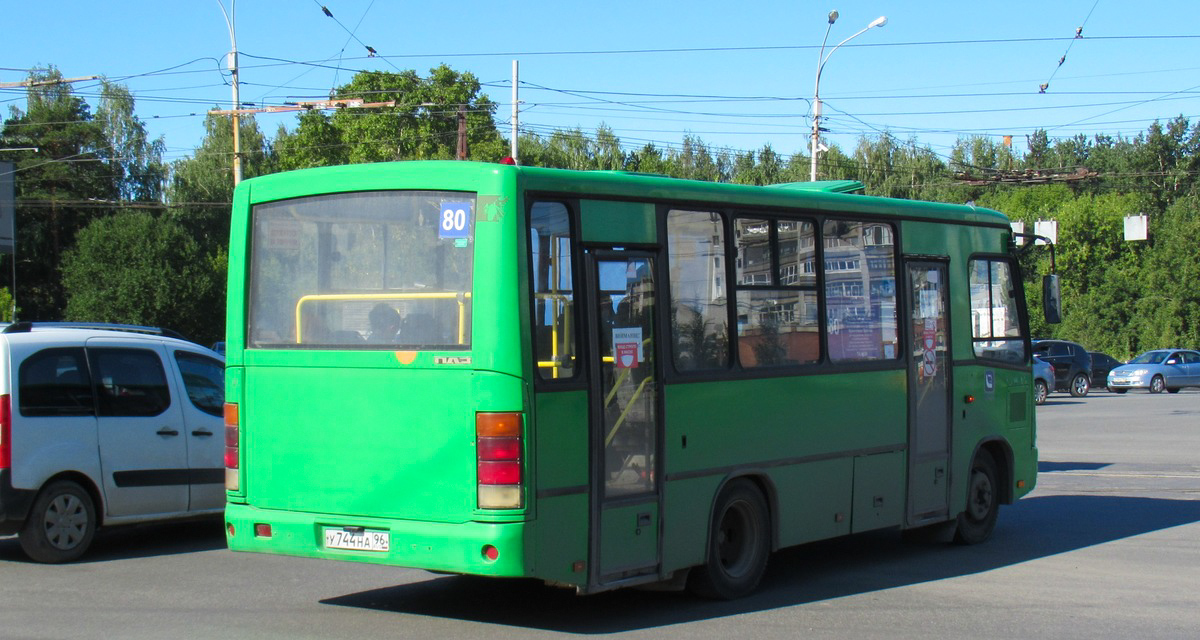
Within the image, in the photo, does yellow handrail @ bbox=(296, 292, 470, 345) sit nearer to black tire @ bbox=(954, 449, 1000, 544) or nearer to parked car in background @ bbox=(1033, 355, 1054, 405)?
black tire @ bbox=(954, 449, 1000, 544)

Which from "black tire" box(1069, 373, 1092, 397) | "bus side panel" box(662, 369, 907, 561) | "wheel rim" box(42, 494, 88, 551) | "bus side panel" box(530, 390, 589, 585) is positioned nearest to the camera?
"bus side panel" box(530, 390, 589, 585)

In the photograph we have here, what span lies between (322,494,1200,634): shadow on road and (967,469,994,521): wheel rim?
29 centimetres

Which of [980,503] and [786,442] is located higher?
[786,442]

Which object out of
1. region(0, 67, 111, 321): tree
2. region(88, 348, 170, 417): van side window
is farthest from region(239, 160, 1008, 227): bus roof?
region(0, 67, 111, 321): tree

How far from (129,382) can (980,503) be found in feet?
24.5

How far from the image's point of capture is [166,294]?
6366 centimetres

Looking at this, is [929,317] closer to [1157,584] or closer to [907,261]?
[907,261]

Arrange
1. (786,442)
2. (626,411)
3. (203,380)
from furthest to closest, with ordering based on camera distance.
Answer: (203,380) < (786,442) < (626,411)

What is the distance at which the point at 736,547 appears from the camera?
8656 millimetres

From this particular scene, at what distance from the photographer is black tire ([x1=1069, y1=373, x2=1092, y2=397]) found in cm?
3894

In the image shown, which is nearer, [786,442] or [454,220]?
[454,220]

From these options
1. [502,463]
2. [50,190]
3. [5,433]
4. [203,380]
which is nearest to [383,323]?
[502,463]

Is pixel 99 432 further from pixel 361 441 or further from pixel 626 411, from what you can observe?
pixel 626 411

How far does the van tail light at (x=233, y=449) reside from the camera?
310 inches
